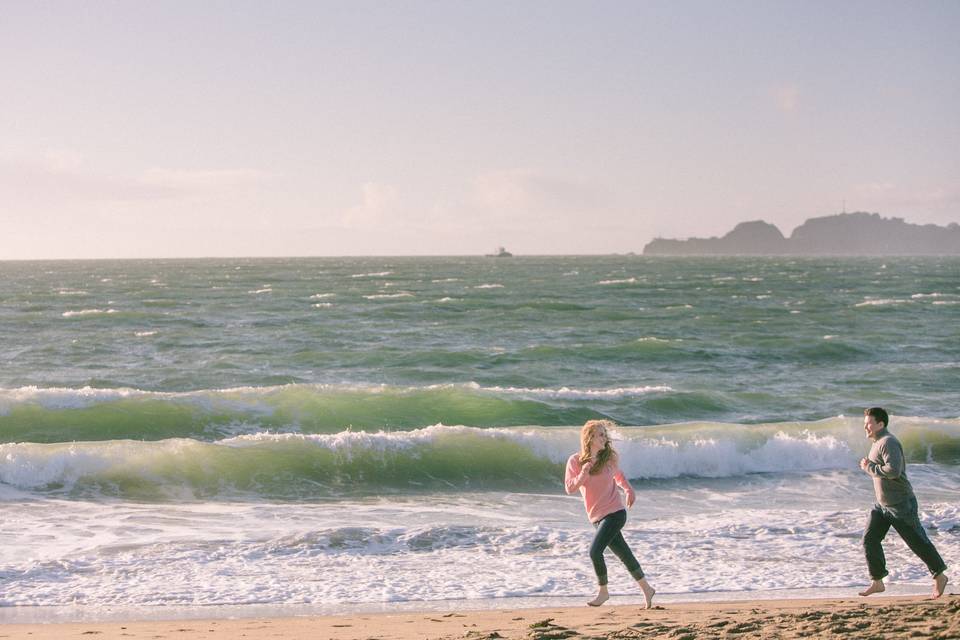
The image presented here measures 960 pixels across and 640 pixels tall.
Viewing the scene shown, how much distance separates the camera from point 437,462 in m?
14.9

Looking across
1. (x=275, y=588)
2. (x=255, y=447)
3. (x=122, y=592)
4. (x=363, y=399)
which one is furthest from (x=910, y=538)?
(x=363, y=399)

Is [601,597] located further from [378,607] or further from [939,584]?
[939,584]

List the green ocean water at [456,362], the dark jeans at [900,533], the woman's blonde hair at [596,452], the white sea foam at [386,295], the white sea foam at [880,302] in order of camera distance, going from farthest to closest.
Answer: the white sea foam at [386,295]
the white sea foam at [880,302]
the green ocean water at [456,362]
the dark jeans at [900,533]
the woman's blonde hair at [596,452]

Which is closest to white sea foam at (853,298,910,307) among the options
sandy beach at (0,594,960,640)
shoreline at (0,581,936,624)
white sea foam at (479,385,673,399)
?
white sea foam at (479,385,673,399)

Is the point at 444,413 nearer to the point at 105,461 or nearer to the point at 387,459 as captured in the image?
the point at 387,459

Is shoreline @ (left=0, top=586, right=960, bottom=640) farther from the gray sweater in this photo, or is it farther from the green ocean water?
the green ocean water

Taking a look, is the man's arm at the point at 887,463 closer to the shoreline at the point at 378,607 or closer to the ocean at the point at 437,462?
the shoreline at the point at 378,607

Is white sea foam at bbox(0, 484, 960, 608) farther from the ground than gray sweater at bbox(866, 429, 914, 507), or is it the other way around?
gray sweater at bbox(866, 429, 914, 507)

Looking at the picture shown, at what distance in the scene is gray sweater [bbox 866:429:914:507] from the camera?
24.2 ft

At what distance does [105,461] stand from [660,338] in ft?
75.5

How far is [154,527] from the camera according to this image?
10734 mm

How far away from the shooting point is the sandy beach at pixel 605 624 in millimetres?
6152

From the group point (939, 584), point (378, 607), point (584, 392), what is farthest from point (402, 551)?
point (584, 392)

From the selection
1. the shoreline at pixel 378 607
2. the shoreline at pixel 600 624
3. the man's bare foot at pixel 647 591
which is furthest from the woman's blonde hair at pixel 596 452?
the shoreline at pixel 378 607
